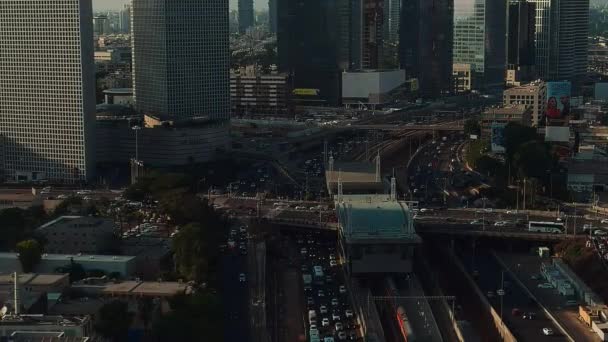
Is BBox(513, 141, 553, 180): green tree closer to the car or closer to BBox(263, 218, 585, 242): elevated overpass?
BBox(263, 218, 585, 242): elevated overpass

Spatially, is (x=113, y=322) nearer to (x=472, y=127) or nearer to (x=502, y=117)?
(x=502, y=117)

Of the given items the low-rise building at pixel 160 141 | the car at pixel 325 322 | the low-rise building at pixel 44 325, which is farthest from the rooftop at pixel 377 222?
the low-rise building at pixel 160 141

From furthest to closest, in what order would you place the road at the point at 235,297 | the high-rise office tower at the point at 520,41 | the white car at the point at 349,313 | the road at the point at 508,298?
1. the high-rise office tower at the point at 520,41
2. the white car at the point at 349,313
3. the road at the point at 508,298
4. the road at the point at 235,297

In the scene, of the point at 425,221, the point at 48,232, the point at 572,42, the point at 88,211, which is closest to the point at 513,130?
the point at 425,221

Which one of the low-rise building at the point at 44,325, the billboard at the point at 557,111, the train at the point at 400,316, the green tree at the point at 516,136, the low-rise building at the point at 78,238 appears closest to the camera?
the low-rise building at the point at 44,325

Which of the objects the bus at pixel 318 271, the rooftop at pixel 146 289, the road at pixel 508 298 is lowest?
the road at pixel 508 298

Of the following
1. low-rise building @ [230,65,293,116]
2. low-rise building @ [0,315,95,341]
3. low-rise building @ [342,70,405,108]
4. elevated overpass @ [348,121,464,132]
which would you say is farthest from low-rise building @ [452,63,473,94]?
low-rise building @ [0,315,95,341]

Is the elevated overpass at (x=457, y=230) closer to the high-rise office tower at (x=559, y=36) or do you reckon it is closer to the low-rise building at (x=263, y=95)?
the low-rise building at (x=263, y=95)
